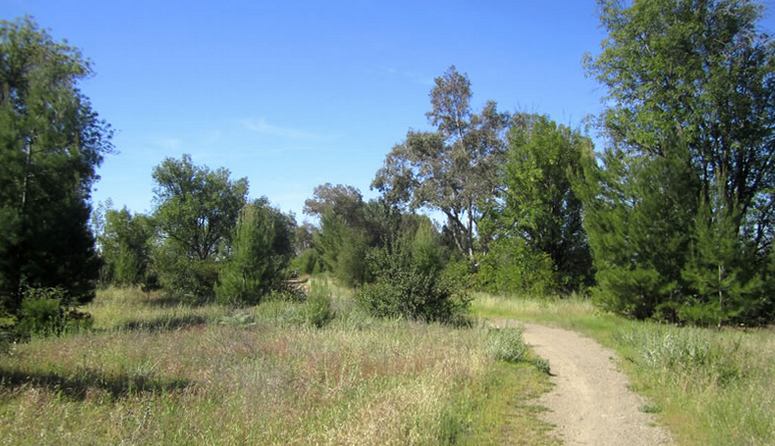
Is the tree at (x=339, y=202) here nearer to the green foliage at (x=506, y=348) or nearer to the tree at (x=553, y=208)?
the tree at (x=553, y=208)

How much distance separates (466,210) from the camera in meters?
36.2

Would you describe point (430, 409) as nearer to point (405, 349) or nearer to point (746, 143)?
point (405, 349)

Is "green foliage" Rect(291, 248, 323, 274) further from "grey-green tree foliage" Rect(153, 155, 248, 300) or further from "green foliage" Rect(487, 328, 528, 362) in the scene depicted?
"green foliage" Rect(487, 328, 528, 362)

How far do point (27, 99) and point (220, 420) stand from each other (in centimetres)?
1402

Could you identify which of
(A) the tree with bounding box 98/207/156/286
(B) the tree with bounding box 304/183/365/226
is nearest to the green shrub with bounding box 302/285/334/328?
(A) the tree with bounding box 98/207/156/286

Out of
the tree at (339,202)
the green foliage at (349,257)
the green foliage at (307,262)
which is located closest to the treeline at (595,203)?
the green foliage at (349,257)

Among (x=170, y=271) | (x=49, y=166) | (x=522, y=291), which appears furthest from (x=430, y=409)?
(x=170, y=271)

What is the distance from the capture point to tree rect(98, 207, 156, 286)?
1382 inches

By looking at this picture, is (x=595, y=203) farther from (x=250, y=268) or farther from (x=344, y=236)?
(x=344, y=236)

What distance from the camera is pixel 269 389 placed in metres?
6.99

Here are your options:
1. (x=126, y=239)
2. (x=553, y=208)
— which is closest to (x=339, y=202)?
(x=126, y=239)

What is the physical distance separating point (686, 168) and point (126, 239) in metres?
37.0

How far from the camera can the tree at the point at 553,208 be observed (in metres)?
26.1

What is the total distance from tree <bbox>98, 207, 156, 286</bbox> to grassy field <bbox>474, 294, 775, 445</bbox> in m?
33.0
